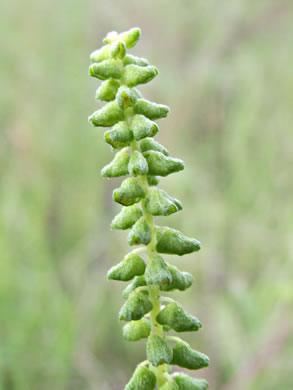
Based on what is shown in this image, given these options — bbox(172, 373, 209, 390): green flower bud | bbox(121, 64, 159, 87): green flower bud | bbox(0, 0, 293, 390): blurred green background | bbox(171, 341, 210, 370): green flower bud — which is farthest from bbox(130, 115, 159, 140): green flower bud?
bbox(0, 0, 293, 390): blurred green background

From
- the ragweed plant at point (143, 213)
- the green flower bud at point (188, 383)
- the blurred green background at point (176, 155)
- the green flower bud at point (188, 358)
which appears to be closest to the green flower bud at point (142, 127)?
the ragweed plant at point (143, 213)

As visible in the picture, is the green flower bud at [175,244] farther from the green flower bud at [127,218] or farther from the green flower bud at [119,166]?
the green flower bud at [119,166]

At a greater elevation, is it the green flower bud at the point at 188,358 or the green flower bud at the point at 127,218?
the green flower bud at the point at 127,218

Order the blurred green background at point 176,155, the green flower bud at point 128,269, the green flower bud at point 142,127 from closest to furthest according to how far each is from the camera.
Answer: the green flower bud at point 142,127
the green flower bud at point 128,269
the blurred green background at point 176,155

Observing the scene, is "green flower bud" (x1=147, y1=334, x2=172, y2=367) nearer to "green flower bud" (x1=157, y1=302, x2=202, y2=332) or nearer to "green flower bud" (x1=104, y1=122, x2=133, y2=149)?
"green flower bud" (x1=157, y1=302, x2=202, y2=332)

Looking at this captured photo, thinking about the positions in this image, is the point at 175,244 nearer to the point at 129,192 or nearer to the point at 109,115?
the point at 129,192
